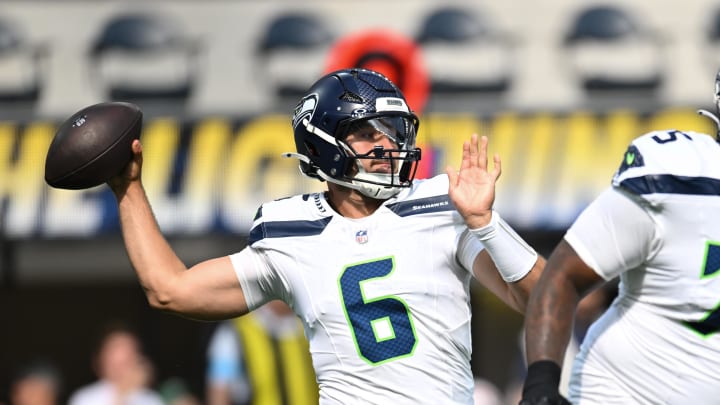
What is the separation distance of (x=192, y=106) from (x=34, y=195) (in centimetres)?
181

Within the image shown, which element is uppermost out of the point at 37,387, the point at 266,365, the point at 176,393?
the point at 266,365

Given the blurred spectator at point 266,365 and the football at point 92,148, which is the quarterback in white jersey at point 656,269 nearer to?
the football at point 92,148

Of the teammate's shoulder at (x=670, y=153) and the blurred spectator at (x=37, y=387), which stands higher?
the teammate's shoulder at (x=670, y=153)

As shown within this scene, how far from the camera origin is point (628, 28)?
10898 millimetres

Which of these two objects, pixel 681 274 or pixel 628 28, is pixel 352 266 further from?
pixel 628 28

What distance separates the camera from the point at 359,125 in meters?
4.16

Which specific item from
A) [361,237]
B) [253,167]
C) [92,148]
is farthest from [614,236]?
[253,167]

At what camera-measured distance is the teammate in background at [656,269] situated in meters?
3.43

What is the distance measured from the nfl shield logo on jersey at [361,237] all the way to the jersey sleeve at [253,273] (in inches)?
12.2

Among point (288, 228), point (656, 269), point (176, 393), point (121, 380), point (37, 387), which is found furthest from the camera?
point (176, 393)

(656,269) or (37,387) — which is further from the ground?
(656,269)

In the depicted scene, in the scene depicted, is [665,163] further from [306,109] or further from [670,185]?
[306,109]

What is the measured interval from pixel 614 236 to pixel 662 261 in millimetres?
166

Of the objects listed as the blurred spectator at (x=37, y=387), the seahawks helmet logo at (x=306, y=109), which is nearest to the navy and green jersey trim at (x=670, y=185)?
the seahawks helmet logo at (x=306, y=109)
